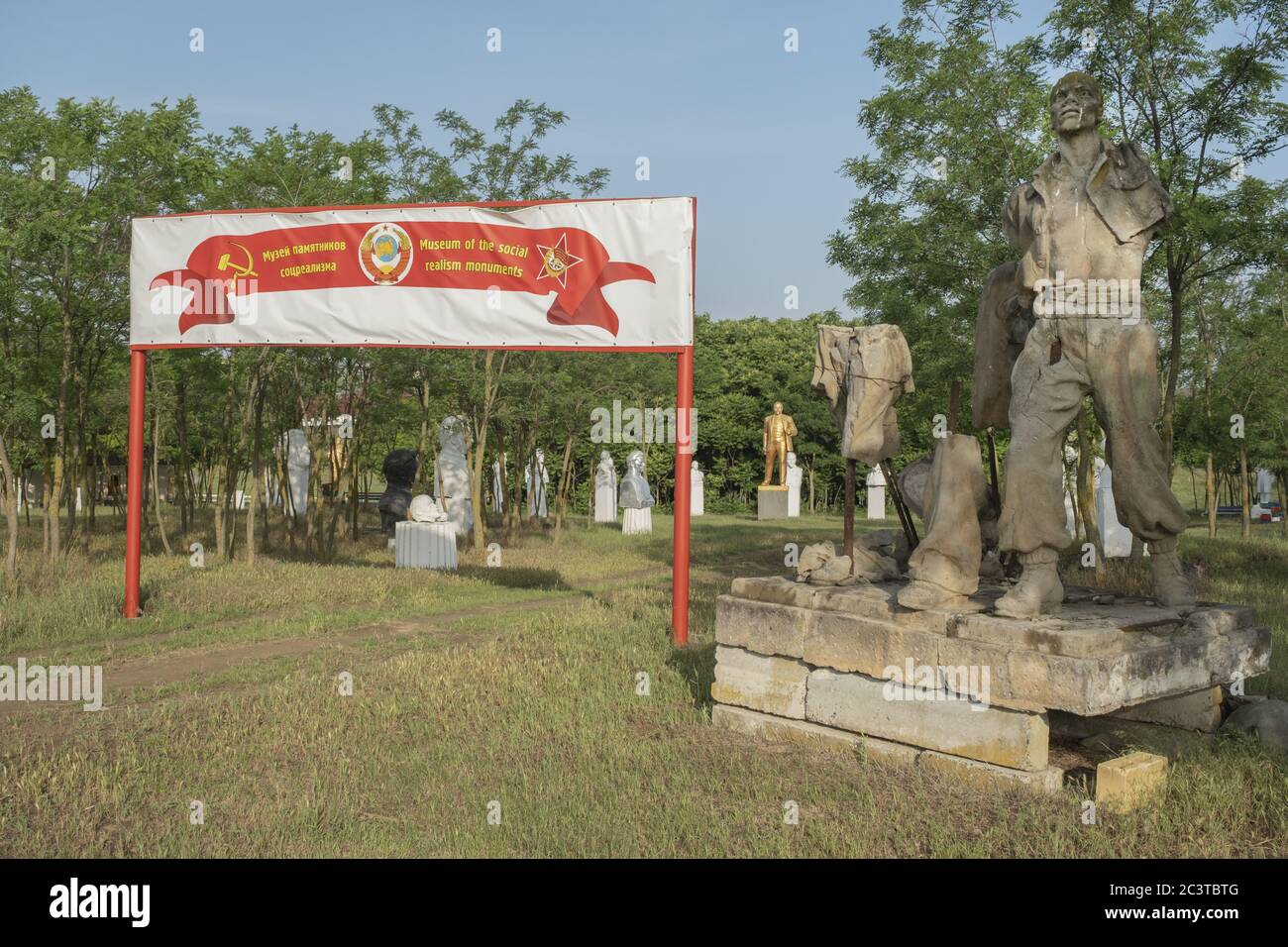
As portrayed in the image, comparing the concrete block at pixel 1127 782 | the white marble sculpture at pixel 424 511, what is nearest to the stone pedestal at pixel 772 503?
the white marble sculpture at pixel 424 511

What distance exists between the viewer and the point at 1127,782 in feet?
15.2

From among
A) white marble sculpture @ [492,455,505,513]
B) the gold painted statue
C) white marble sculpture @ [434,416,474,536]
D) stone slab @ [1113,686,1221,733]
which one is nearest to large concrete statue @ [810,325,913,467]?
stone slab @ [1113,686,1221,733]

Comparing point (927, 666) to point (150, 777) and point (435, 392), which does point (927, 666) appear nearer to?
point (150, 777)

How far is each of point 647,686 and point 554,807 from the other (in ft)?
8.00

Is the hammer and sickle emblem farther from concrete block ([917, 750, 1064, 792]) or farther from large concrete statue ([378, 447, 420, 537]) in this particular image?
large concrete statue ([378, 447, 420, 537])

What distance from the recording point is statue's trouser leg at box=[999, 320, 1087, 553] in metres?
5.16

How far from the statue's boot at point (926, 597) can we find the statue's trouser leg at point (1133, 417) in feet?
3.43

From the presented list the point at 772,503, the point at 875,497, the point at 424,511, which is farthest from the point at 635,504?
the point at 875,497

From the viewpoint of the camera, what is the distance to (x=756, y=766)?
5.27m

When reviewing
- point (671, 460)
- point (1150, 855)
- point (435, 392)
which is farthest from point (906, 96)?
point (671, 460)

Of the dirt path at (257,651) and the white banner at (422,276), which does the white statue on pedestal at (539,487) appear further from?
the white banner at (422,276)

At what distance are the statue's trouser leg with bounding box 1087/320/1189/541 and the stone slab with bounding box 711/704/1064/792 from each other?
1454 mm

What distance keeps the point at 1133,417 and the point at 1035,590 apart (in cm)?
102

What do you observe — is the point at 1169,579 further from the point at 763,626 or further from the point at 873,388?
the point at 763,626
